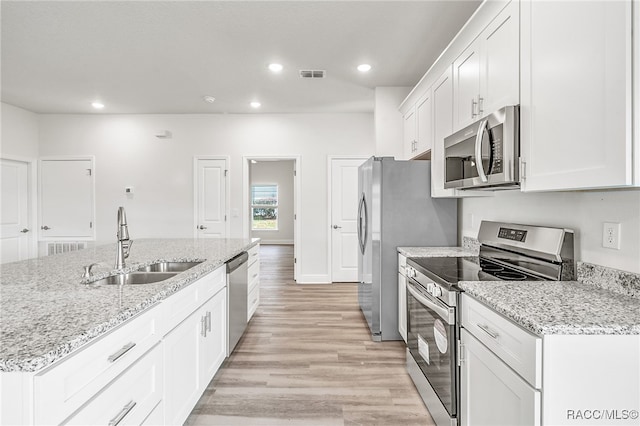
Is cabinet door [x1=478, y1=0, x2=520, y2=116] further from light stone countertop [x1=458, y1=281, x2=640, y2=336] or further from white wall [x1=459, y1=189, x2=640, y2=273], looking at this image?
light stone countertop [x1=458, y1=281, x2=640, y2=336]

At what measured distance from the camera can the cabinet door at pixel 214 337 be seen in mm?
2039

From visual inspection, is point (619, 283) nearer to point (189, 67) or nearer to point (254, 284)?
point (254, 284)

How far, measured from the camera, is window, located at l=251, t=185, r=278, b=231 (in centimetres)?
1086

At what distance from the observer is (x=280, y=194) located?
426 inches

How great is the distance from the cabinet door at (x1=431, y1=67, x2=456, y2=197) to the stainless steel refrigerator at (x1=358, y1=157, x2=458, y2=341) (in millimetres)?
161

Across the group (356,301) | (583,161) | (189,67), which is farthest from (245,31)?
(356,301)

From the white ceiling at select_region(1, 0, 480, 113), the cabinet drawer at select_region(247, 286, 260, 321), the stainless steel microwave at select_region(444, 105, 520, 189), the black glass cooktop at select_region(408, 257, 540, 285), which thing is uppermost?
the white ceiling at select_region(1, 0, 480, 113)

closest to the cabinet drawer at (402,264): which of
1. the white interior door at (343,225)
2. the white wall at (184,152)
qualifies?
the white interior door at (343,225)

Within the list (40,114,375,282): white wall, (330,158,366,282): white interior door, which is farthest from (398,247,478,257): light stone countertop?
(40,114,375,282): white wall

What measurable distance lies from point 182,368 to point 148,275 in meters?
0.70

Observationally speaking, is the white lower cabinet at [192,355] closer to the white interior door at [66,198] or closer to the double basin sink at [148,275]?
the double basin sink at [148,275]

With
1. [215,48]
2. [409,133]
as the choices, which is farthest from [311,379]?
[215,48]

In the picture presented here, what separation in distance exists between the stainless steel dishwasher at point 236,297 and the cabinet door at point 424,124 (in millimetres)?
1990

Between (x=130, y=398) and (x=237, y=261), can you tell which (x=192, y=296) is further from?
(x=237, y=261)
